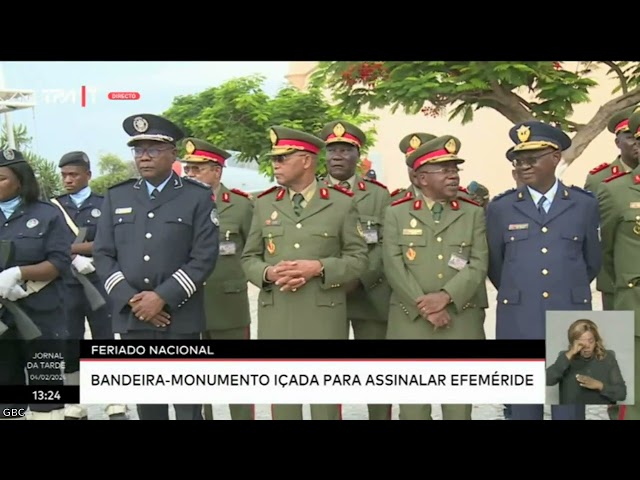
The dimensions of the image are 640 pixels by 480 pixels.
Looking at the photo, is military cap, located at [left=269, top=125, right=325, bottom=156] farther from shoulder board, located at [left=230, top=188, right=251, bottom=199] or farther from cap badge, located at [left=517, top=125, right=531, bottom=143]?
cap badge, located at [left=517, top=125, right=531, bottom=143]

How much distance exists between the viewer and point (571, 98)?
5500 mm

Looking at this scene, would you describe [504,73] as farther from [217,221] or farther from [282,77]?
Result: [217,221]

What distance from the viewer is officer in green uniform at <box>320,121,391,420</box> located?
221 inches

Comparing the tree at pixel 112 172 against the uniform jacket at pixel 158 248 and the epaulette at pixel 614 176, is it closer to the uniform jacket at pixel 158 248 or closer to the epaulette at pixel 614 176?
the uniform jacket at pixel 158 248

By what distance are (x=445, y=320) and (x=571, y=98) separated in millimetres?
1531

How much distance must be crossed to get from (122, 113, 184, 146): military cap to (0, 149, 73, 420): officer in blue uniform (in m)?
0.68

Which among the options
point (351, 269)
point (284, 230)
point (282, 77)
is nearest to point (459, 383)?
point (351, 269)

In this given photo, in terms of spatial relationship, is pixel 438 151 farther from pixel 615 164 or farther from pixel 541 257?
pixel 615 164

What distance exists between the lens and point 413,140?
214 inches

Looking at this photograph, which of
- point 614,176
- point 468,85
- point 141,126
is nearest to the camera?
point 141,126

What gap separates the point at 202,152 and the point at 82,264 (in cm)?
100

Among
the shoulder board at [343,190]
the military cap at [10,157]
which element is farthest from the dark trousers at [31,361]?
the shoulder board at [343,190]

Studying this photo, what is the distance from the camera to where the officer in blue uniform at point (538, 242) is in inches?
211

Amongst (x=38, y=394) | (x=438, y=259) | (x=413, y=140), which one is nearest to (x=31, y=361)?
(x=38, y=394)
